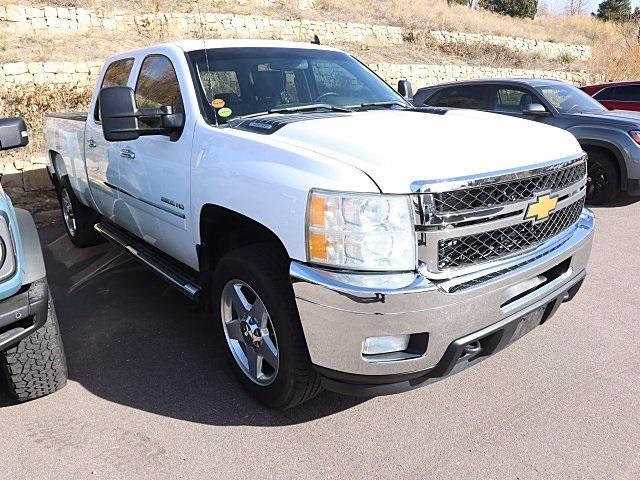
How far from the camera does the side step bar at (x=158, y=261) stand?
11.2 ft

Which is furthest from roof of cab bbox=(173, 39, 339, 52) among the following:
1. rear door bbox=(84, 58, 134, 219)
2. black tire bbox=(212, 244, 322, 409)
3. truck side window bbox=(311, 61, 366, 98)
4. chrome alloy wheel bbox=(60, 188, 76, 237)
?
chrome alloy wheel bbox=(60, 188, 76, 237)

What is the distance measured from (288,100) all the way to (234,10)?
16225 millimetres

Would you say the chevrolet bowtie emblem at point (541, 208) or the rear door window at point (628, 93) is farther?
the rear door window at point (628, 93)

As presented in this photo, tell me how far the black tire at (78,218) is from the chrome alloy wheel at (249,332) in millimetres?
3048

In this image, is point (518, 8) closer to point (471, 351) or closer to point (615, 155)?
point (615, 155)

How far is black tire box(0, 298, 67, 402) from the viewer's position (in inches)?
111

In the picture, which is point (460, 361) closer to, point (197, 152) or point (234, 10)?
point (197, 152)

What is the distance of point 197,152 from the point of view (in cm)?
308

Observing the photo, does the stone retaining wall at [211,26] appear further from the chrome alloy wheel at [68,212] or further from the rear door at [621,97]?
the rear door at [621,97]

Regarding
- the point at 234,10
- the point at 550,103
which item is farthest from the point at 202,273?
the point at 234,10

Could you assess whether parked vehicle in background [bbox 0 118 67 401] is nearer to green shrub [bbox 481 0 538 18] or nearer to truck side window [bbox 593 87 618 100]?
truck side window [bbox 593 87 618 100]

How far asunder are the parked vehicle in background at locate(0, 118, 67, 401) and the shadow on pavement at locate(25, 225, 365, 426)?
0.35 meters

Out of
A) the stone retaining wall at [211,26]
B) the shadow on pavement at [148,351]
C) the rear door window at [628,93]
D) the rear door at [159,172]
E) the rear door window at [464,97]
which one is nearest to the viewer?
the shadow on pavement at [148,351]

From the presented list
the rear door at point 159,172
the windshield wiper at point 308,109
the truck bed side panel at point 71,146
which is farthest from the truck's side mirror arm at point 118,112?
the truck bed side panel at point 71,146
